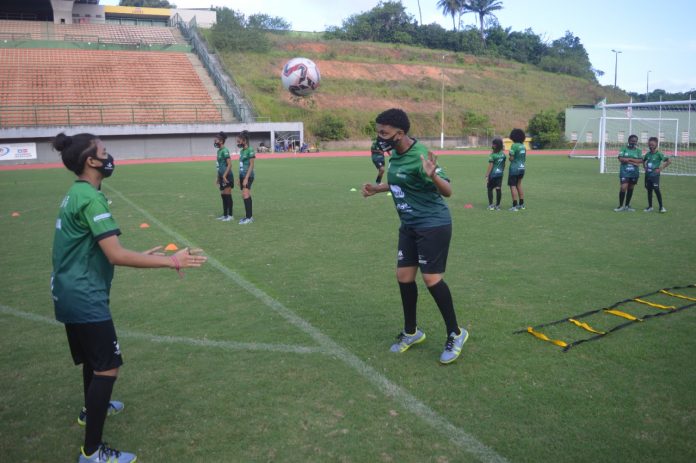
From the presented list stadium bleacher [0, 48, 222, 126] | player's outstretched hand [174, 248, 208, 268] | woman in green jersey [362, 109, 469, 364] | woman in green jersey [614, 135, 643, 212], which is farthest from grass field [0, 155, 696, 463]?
stadium bleacher [0, 48, 222, 126]

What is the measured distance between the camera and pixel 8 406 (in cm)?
444

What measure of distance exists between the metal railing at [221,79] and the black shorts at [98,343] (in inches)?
1658

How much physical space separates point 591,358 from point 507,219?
804 cm

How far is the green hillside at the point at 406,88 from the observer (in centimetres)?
5594

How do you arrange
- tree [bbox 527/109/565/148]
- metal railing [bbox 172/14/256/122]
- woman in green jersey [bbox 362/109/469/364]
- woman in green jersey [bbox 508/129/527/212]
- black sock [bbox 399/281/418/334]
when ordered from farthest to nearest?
tree [bbox 527/109/565/148]
metal railing [bbox 172/14/256/122]
woman in green jersey [bbox 508/129/527/212]
black sock [bbox 399/281/418/334]
woman in green jersey [bbox 362/109/469/364]

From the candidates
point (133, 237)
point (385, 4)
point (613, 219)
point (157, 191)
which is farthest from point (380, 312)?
point (385, 4)

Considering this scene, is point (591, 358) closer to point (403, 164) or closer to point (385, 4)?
point (403, 164)

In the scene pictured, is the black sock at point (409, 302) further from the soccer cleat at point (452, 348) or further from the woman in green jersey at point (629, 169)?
the woman in green jersey at point (629, 169)

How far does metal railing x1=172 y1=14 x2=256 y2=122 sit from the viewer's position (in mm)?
45531

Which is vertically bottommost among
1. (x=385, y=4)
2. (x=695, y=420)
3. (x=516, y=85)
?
(x=695, y=420)

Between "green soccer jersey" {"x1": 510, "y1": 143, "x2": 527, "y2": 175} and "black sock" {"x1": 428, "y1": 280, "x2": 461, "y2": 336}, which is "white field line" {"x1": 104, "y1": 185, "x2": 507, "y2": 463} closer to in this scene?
"black sock" {"x1": 428, "y1": 280, "x2": 461, "y2": 336}

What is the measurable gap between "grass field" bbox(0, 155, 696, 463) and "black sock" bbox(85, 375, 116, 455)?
0.29m

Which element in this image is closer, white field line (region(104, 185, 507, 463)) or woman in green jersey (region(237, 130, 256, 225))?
white field line (region(104, 185, 507, 463))

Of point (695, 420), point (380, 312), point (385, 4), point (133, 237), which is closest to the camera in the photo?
point (695, 420)
